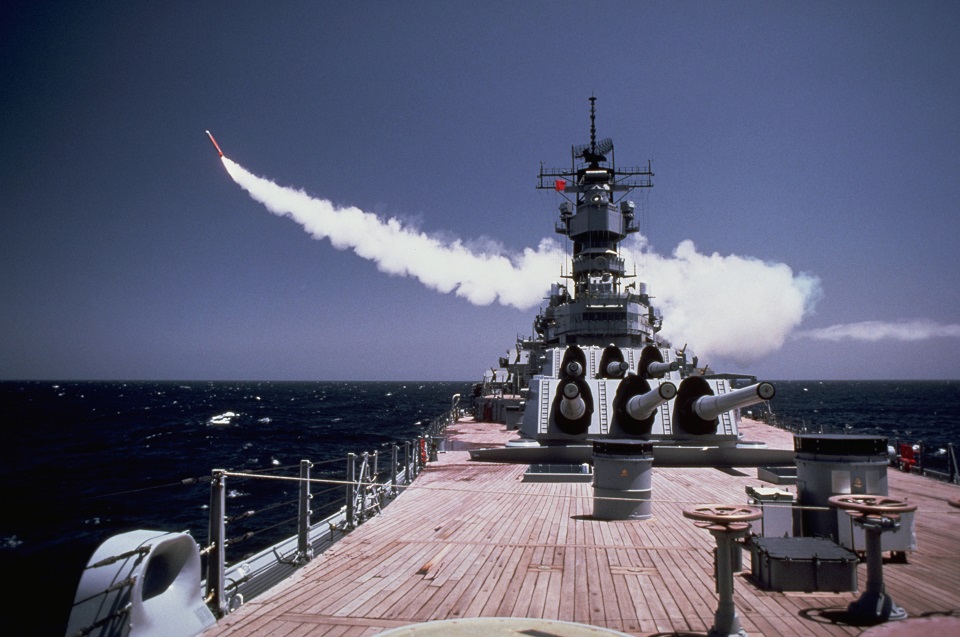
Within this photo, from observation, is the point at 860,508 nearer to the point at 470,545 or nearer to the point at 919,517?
the point at 470,545

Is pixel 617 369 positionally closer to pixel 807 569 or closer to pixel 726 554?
pixel 807 569

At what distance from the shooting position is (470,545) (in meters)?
6.88

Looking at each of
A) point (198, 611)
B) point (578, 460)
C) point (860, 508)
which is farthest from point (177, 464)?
point (860, 508)

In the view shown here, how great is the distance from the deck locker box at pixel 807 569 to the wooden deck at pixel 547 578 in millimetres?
90

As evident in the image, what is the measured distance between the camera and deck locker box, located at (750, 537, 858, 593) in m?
5.06

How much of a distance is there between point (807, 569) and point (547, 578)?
2.28 meters

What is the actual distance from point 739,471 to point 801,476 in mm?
7012

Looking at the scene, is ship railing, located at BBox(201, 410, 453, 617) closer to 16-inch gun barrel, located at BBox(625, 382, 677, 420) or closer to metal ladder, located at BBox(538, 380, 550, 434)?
metal ladder, located at BBox(538, 380, 550, 434)

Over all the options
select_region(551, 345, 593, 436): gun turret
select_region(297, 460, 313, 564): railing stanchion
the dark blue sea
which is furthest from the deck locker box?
select_region(551, 345, 593, 436): gun turret

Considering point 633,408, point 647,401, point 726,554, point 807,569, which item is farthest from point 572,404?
point 726,554

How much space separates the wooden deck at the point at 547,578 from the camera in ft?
15.0

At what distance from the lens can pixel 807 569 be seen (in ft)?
16.7

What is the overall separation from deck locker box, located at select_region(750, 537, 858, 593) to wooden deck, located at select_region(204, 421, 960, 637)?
0.09m

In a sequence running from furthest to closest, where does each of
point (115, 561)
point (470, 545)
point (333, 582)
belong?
point (470, 545), point (333, 582), point (115, 561)
